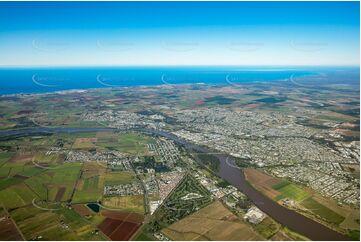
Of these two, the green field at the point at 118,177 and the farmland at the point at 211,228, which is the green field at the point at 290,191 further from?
the green field at the point at 118,177

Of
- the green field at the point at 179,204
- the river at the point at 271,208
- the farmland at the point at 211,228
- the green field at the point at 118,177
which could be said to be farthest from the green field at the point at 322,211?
the green field at the point at 118,177

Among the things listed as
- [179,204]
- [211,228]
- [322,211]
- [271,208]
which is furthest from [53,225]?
[322,211]

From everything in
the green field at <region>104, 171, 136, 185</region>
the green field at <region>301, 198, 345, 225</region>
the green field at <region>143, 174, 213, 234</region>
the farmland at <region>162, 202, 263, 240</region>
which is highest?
the green field at <region>301, 198, 345, 225</region>

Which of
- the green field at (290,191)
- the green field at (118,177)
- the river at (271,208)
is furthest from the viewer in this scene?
the green field at (118,177)

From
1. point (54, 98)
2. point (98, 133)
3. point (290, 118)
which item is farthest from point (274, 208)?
point (54, 98)

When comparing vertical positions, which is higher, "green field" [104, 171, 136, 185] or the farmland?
the farmland

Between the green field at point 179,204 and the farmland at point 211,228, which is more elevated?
the farmland at point 211,228

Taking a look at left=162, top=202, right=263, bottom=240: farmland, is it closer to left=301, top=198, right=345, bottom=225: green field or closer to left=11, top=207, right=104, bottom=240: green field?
left=11, top=207, right=104, bottom=240: green field

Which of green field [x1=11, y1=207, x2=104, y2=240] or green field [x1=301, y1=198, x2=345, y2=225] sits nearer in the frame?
green field [x1=11, y1=207, x2=104, y2=240]

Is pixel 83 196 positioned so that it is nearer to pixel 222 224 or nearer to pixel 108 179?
pixel 108 179

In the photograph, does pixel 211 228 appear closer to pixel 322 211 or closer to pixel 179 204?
pixel 179 204

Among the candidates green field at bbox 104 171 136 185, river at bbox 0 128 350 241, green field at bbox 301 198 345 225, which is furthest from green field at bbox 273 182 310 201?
green field at bbox 104 171 136 185
